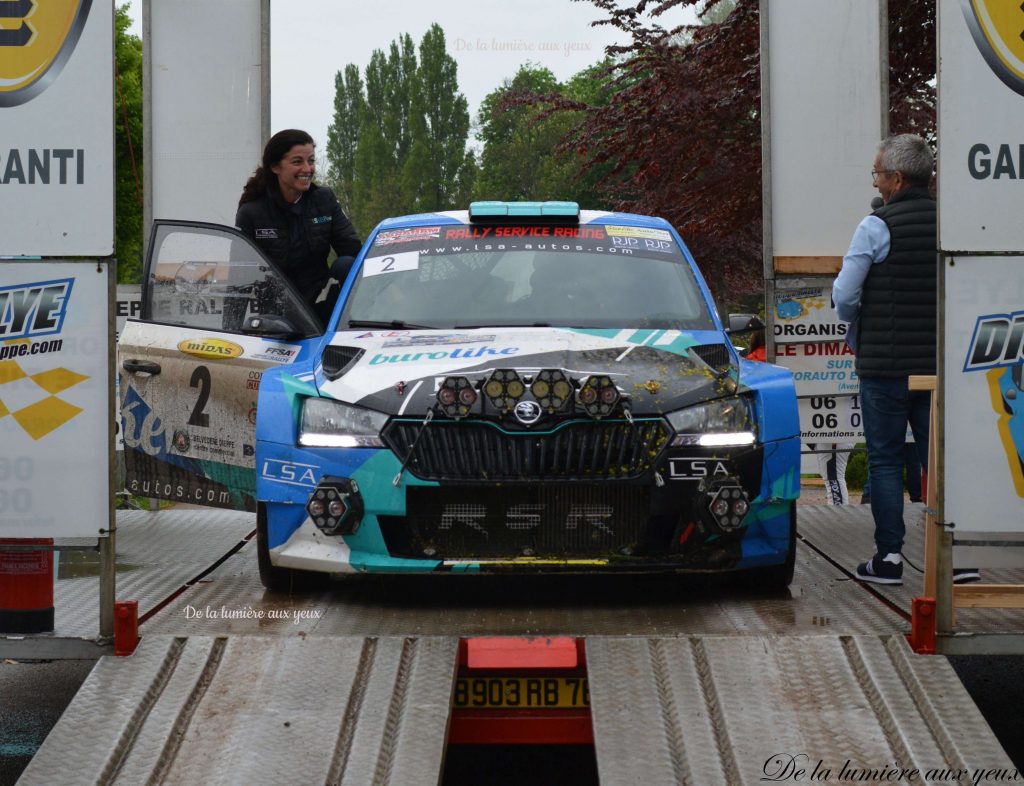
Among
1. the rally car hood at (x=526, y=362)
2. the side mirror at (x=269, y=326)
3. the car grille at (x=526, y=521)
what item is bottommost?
the car grille at (x=526, y=521)

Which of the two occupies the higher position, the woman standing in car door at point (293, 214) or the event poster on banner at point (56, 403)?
the woman standing in car door at point (293, 214)

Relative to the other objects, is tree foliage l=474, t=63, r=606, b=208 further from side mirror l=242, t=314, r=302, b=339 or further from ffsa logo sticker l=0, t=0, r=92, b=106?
ffsa logo sticker l=0, t=0, r=92, b=106

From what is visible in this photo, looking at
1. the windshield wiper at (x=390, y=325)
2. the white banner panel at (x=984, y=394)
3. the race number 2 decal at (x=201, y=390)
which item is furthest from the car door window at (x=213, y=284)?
the white banner panel at (x=984, y=394)

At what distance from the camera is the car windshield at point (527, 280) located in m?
6.43

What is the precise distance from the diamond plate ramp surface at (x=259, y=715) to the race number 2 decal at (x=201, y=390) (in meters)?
2.44

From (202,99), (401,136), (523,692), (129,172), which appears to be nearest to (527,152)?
(401,136)

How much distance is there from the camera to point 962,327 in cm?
480

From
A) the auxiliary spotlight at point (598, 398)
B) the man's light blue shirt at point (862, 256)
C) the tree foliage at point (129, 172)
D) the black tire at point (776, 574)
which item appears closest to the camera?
the auxiliary spotlight at point (598, 398)

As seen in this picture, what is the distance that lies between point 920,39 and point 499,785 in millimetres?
11313

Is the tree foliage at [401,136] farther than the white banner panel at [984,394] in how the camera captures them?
Yes

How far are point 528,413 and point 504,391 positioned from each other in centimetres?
12

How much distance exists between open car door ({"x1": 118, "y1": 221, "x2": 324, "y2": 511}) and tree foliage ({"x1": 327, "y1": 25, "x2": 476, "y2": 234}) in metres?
83.5

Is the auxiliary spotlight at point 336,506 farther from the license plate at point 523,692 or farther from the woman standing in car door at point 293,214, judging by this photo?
the woman standing in car door at point 293,214

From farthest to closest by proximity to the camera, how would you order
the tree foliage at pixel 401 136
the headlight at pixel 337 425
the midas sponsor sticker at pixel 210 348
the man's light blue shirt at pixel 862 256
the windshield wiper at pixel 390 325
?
the tree foliage at pixel 401 136 < the midas sponsor sticker at pixel 210 348 < the man's light blue shirt at pixel 862 256 < the windshield wiper at pixel 390 325 < the headlight at pixel 337 425
